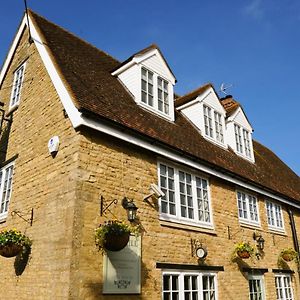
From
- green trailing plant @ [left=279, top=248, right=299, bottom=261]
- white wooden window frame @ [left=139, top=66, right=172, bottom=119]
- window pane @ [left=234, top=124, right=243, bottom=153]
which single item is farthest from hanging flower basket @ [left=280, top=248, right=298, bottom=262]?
white wooden window frame @ [left=139, top=66, right=172, bottom=119]

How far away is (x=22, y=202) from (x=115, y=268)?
10.7 feet

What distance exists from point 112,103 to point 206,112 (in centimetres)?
538

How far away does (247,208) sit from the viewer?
13.0 meters

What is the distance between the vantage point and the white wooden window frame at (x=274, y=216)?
47.0ft

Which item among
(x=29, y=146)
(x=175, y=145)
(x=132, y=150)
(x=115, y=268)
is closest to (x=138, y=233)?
(x=115, y=268)

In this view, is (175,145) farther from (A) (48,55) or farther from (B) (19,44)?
(B) (19,44)

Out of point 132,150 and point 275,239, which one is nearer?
→ point 132,150

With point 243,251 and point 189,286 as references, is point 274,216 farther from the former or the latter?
point 189,286

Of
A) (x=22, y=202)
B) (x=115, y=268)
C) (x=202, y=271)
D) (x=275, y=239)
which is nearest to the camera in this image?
(x=115, y=268)

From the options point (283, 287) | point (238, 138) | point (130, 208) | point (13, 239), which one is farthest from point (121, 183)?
point (283, 287)

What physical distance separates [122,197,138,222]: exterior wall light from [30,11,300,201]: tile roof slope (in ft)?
6.16

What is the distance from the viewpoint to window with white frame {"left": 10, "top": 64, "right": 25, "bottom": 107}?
37.6 ft

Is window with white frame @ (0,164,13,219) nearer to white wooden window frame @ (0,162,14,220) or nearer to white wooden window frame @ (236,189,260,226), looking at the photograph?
white wooden window frame @ (0,162,14,220)

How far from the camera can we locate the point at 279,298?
12.9 metres
